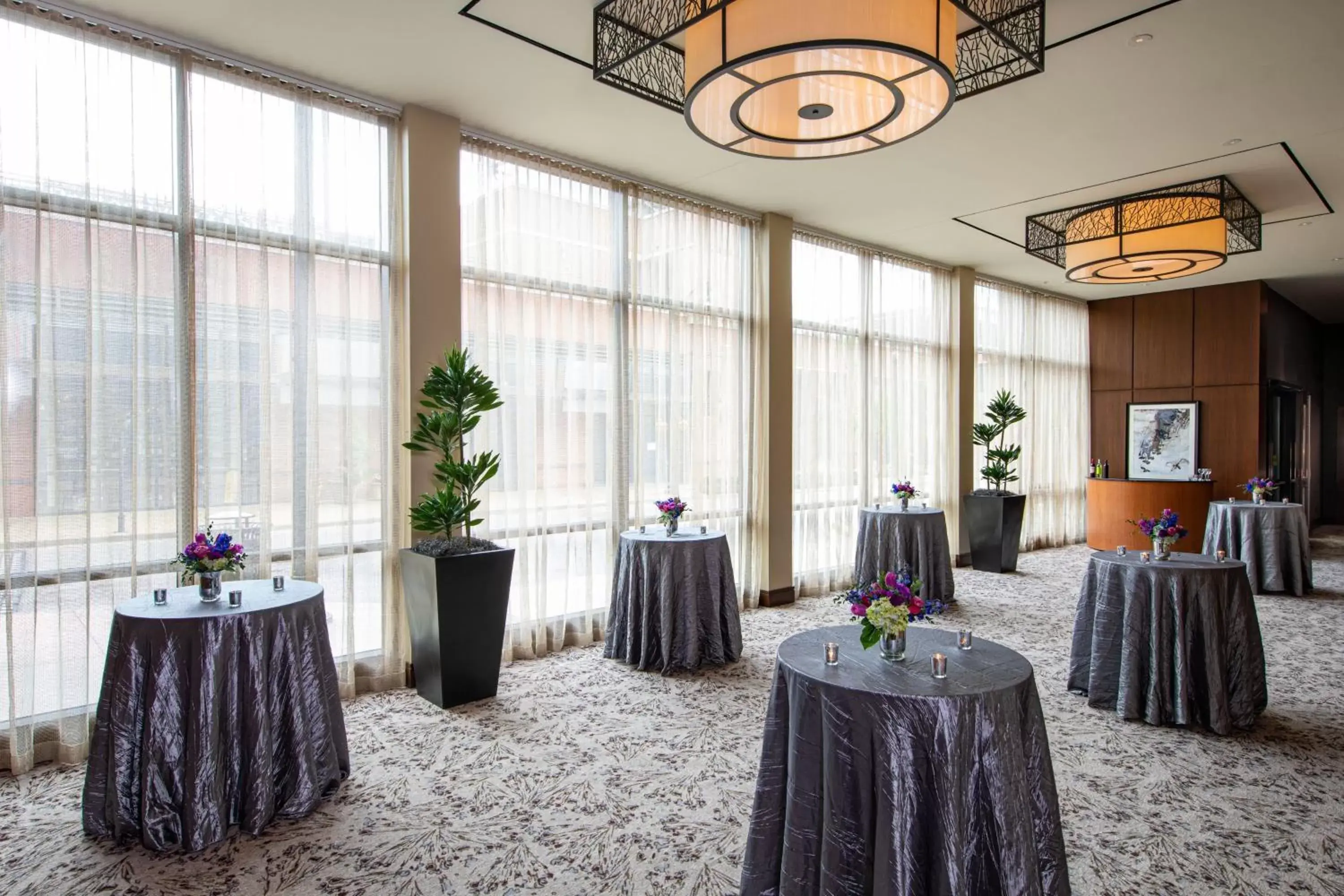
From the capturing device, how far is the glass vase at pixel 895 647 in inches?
96.3

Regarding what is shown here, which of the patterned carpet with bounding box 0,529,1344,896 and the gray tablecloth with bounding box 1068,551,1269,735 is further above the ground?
the gray tablecloth with bounding box 1068,551,1269,735

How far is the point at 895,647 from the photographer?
2451 millimetres

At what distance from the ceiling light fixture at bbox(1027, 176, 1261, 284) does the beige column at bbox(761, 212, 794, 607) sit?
7.82ft

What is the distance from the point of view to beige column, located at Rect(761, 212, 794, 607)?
6.81 meters

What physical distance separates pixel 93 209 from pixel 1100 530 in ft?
37.0

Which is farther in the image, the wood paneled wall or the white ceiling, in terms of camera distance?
the wood paneled wall

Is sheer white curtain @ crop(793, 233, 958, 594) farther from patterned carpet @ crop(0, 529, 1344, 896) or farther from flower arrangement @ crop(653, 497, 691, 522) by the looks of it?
patterned carpet @ crop(0, 529, 1344, 896)

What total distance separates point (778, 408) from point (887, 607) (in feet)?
14.9

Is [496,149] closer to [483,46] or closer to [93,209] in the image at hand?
[483,46]

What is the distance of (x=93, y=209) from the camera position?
3.66 m

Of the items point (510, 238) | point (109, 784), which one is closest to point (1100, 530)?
point (510, 238)

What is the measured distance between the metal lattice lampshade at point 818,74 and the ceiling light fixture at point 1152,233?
12.3ft

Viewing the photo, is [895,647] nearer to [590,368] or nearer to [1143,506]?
[590,368]

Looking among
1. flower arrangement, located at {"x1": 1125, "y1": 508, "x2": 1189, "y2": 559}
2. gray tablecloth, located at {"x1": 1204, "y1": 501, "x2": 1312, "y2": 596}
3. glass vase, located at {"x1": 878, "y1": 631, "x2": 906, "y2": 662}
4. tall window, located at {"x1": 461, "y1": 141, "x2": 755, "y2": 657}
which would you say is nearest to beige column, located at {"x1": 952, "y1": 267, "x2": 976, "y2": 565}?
gray tablecloth, located at {"x1": 1204, "y1": 501, "x2": 1312, "y2": 596}
